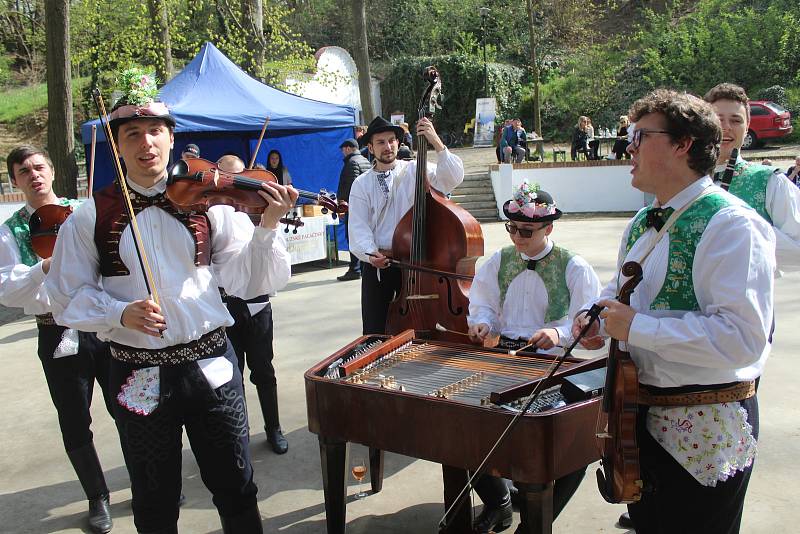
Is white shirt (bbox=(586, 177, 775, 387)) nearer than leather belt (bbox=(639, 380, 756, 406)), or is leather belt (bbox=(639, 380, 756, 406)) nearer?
white shirt (bbox=(586, 177, 775, 387))

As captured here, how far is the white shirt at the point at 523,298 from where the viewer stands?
3352 mm

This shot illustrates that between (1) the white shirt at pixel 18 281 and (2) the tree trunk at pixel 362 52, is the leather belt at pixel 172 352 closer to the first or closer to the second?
(1) the white shirt at pixel 18 281

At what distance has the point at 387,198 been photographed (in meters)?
4.54

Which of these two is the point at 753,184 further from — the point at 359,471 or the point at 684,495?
the point at 359,471

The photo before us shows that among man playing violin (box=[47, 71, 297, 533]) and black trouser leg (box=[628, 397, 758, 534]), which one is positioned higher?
man playing violin (box=[47, 71, 297, 533])

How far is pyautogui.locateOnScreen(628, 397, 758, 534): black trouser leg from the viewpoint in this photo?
76.7 inches

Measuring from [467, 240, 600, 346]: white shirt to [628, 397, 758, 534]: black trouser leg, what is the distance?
50.9 inches

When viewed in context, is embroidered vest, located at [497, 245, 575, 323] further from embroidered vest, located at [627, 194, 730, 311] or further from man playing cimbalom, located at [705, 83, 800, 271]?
embroidered vest, located at [627, 194, 730, 311]

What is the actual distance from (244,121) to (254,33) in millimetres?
6274

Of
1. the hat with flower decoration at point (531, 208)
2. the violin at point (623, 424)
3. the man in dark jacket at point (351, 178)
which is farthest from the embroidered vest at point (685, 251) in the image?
the man in dark jacket at point (351, 178)

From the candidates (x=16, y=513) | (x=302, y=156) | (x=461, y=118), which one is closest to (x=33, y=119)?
(x=461, y=118)

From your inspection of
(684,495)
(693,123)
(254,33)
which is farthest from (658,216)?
(254,33)

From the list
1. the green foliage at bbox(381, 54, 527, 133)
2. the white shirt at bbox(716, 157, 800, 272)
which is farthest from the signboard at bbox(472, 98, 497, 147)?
the white shirt at bbox(716, 157, 800, 272)

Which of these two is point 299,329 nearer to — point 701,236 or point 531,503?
point 531,503
